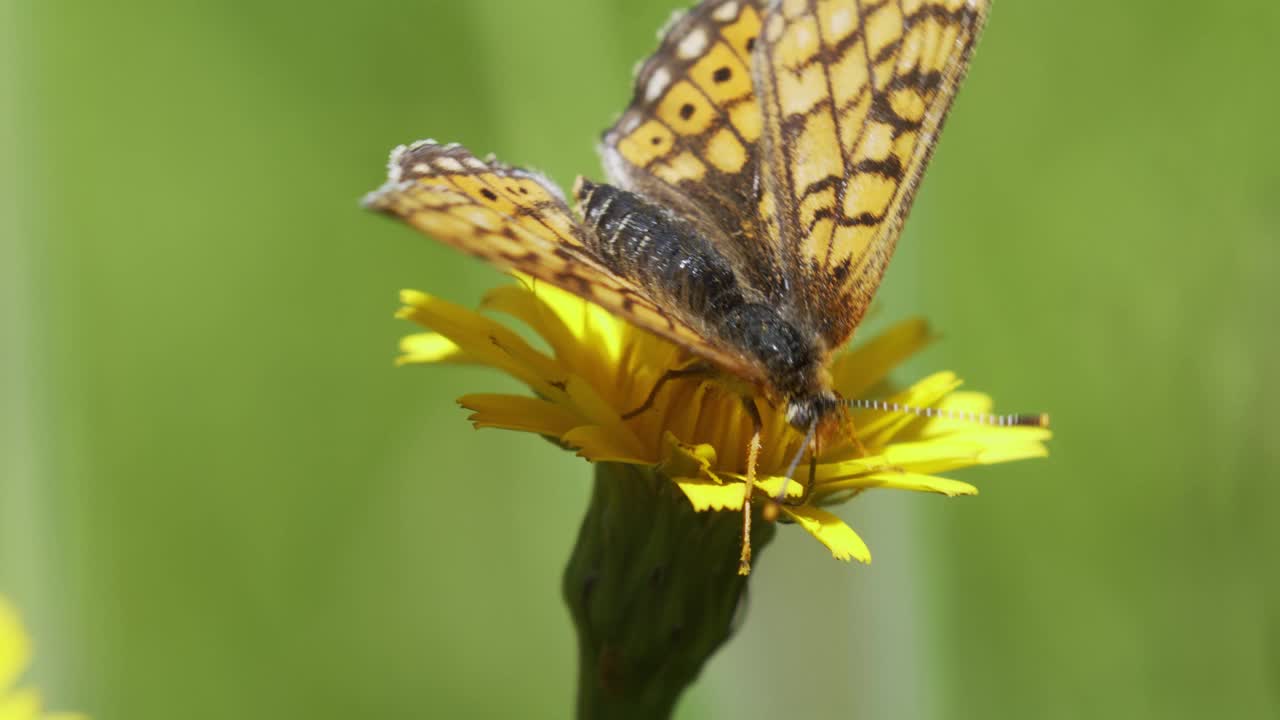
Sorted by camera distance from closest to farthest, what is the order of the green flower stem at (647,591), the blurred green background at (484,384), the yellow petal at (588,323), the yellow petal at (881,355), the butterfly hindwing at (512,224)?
1. the butterfly hindwing at (512,224)
2. the green flower stem at (647,591)
3. the yellow petal at (588,323)
4. the yellow petal at (881,355)
5. the blurred green background at (484,384)

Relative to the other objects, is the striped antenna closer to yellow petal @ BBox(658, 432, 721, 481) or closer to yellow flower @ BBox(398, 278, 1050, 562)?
yellow flower @ BBox(398, 278, 1050, 562)

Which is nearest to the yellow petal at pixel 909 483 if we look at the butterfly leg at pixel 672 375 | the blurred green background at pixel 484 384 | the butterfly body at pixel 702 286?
the butterfly body at pixel 702 286

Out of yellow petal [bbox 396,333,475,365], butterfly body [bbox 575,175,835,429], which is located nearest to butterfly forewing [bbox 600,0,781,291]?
butterfly body [bbox 575,175,835,429]

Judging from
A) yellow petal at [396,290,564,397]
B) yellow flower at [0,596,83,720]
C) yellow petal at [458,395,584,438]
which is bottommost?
yellow flower at [0,596,83,720]

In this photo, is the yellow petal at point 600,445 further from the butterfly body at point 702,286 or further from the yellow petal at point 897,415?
the yellow petal at point 897,415

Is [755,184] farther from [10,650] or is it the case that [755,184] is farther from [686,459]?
[10,650]

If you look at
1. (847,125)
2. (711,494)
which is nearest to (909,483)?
(711,494)

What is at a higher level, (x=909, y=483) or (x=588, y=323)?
(x=588, y=323)
